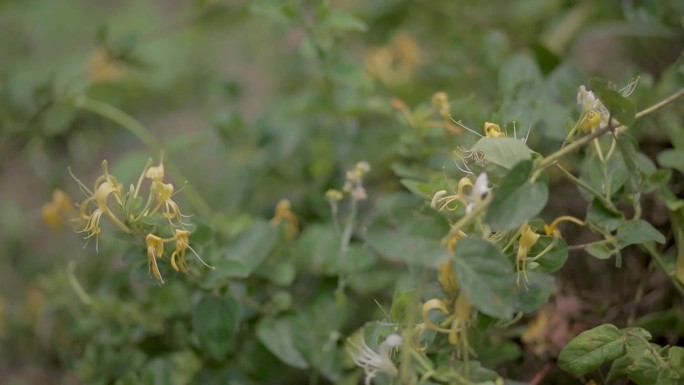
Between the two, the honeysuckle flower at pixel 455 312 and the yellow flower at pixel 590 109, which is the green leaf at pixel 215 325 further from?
the yellow flower at pixel 590 109

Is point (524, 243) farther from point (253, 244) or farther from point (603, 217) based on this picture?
point (253, 244)

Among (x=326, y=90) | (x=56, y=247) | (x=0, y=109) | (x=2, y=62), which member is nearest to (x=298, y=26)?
(x=326, y=90)

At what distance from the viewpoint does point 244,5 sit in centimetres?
109

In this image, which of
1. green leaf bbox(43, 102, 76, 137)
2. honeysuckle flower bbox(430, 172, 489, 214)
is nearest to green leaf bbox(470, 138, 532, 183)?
honeysuckle flower bbox(430, 172, 489, 214)

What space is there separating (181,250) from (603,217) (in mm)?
326

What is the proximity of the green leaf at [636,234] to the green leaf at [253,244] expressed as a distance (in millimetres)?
297

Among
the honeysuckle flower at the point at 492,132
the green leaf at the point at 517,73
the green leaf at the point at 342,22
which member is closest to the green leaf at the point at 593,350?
the honeysuckle flower at the point at 492,132

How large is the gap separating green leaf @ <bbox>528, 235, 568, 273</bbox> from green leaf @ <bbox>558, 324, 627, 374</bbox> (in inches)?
2.2

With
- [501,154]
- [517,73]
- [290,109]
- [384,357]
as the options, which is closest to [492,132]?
[501,154]

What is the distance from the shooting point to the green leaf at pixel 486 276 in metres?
0.44

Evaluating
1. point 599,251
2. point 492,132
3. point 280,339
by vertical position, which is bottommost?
point 280,339

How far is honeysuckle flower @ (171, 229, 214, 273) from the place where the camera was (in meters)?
0.54

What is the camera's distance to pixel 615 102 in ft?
1.62

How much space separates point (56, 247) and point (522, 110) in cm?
79
